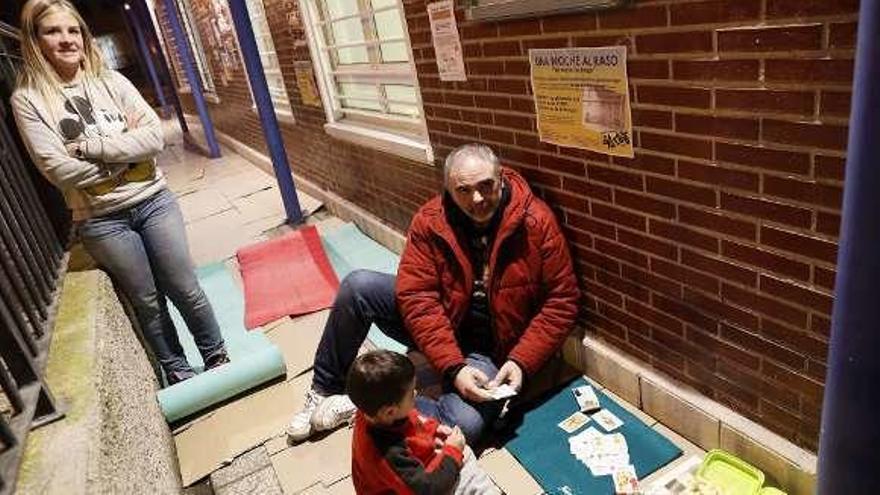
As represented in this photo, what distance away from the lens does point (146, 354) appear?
310cm

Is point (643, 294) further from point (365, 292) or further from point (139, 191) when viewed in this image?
point (139, 191)

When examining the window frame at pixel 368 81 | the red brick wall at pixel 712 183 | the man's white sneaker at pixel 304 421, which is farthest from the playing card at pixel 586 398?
the window frame at pixel 368 81

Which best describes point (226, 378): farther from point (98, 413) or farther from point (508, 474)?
point (508, 474)

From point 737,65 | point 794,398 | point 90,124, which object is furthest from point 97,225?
point 794,398

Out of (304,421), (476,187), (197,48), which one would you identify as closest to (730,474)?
(476,187)

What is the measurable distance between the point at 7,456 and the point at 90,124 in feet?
5.29

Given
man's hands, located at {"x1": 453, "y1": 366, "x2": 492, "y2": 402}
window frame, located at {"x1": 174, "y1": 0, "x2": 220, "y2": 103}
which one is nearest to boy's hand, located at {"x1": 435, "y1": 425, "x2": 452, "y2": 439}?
Result: man's hands, located at {"x1": 453, "y1": 366, "x2": 492, "y2": 402}

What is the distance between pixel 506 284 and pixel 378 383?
2.87 feet

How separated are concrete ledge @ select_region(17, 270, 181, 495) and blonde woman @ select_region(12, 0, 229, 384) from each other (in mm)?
151

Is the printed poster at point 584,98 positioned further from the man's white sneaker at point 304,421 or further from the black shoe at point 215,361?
the black shoe at point 215,361

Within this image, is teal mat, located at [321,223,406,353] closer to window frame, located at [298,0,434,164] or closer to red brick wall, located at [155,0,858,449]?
window frame, located at [298,0,434,164]

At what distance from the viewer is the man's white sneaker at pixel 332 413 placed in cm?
271

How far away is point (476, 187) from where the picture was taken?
7.59 feet

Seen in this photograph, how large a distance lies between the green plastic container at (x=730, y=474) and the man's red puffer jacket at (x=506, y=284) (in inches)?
27.5
